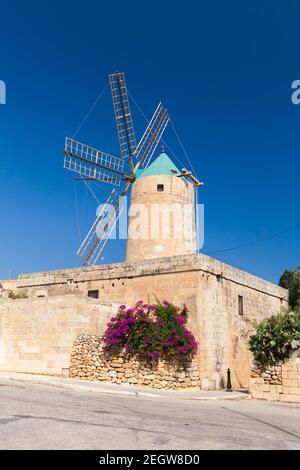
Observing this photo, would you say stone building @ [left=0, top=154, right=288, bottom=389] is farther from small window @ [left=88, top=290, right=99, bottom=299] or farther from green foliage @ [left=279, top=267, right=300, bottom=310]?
green foliage @ [left=279, top=267, right=300, bottom=310]

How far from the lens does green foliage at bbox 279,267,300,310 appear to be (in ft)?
94.7

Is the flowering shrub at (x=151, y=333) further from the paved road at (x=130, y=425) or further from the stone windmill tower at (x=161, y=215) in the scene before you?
the stone windmill tower at (x=161, y=215)

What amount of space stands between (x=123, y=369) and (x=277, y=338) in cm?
532

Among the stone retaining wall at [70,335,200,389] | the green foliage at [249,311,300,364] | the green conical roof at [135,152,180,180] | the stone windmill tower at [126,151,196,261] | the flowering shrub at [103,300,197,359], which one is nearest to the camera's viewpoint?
the green foliage at [249,311,300,364]

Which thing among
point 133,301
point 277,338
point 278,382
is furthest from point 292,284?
point 278,382

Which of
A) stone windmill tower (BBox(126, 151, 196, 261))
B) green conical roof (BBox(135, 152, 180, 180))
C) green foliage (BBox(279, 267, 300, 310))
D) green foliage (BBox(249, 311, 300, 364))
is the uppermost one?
green conical roof (BBox(135, 152, 180, 180))

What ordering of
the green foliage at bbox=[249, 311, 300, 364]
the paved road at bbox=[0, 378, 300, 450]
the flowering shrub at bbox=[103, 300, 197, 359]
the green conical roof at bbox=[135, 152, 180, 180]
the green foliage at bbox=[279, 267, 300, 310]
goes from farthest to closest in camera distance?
the green foliage at bbox=[279, 267, 300, 310], the green conical roof at bbox=[135, 152, 180, 180], the flowering shrub at bbox=[103, 300, 197, 359], the green foliage at bbox=[249, 311, 300, 364], the paved road at bbox=[0, 378, 300, 450]

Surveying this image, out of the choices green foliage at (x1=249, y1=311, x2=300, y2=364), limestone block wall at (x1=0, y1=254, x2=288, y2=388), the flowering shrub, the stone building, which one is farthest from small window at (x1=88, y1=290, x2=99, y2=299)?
green foliage at (x1=249, y1=311, x2=300, y2=364)

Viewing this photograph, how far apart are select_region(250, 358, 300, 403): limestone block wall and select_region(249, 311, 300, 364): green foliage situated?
266 millimetres

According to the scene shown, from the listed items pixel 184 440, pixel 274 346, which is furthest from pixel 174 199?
pixel 184 440

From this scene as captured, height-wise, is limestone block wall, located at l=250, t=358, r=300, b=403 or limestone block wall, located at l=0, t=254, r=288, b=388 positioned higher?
limestone block wall, located at l=0, t=254, r=288, b=388

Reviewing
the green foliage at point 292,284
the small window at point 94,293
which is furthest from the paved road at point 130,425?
the green foliage at point 292,284

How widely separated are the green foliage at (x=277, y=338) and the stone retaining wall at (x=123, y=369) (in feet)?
8.91

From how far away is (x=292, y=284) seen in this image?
102 feet
